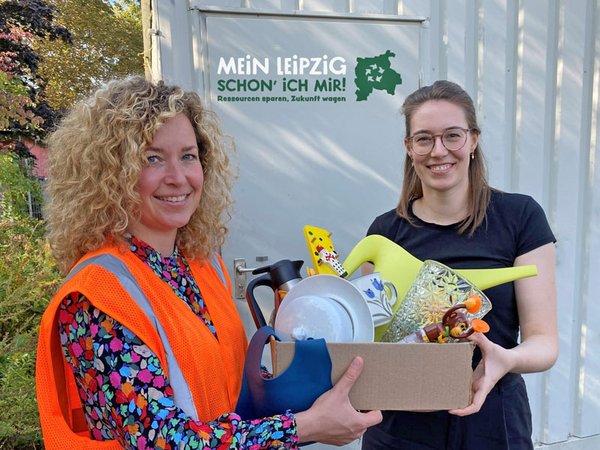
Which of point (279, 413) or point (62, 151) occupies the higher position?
point (62, 151)

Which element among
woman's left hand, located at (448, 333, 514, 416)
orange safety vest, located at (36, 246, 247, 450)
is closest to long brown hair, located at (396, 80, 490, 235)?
woman's left hand, located at (448, 333, 514, 416)

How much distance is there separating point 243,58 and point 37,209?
157 inches

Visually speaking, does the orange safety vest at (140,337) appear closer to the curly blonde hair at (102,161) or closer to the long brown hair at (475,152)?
the curly blonde hair at (102,161)

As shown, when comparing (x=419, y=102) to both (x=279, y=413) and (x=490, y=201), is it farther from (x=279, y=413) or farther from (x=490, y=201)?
(x=279, y=413)

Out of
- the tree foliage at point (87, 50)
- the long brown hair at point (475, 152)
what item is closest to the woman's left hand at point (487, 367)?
the long brown hair at point (475, 152)

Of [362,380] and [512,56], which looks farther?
[512,56]

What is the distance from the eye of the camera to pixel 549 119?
2709 mm

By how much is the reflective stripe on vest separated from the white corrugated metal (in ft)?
5.32

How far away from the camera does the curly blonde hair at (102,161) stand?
115cm

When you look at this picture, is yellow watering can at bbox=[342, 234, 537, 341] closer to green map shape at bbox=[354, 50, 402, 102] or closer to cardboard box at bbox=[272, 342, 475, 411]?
cardboard box at bbox=[272, 342, 475, 411]

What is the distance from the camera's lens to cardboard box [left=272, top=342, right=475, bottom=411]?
103cm

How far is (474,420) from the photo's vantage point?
145 cm

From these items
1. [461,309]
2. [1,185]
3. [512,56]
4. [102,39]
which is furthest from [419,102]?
[102,39]

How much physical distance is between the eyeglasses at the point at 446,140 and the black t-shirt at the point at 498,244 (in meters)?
0.22
